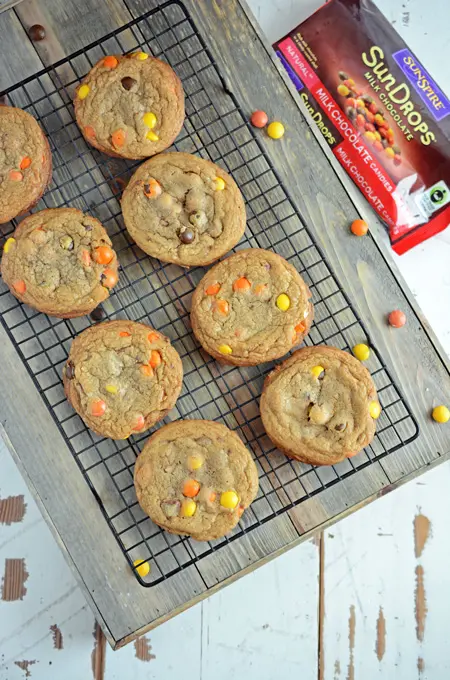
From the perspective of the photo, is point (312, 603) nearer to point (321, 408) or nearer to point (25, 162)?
point (321, 408)

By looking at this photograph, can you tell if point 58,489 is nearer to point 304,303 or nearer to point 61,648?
point 61,648

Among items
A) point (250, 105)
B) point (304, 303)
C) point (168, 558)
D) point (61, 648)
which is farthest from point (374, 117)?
point (61, 648)

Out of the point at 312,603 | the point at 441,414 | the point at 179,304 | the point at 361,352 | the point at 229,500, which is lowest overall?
the point at 312,603

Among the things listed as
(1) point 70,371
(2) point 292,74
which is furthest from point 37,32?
(1) point 70,371

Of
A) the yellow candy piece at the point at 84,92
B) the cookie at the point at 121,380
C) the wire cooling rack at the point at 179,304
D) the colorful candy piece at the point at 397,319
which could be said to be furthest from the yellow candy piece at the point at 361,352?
the yellow candy piece at the point at 84,92

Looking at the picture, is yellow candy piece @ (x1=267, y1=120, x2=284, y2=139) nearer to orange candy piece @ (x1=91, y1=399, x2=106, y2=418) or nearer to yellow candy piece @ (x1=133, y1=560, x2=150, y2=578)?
orange candy piece @ (x1=91, y1=399, x2=106, y2=418)

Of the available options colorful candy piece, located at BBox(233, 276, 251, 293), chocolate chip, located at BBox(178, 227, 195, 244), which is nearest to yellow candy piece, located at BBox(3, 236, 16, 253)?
chocolate chip, located at BBox(178, 227, 195, 244)
